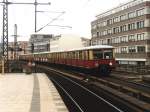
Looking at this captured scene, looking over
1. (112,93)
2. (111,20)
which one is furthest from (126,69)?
(111,20)

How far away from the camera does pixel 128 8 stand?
9825 centimetres

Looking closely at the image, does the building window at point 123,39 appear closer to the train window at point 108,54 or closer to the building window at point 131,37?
the building window at point 131,37

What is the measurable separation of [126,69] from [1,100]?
3239 centimetres

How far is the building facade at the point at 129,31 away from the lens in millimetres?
89000

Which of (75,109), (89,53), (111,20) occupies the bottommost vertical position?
(75,109)

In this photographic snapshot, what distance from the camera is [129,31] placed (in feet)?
323

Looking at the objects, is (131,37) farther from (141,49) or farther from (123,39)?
(141,49)

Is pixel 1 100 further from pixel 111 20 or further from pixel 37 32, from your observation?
pixel 111 20

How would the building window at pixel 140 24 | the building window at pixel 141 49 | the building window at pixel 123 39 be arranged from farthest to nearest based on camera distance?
the building window at pixel 123 39 < the building window at pixel 140 24 < the building window at pixel 141 49

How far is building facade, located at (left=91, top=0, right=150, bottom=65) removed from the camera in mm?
89000

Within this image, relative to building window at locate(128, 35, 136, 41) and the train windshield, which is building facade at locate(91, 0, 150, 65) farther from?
the train windshield

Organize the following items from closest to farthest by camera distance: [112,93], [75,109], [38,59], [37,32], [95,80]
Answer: [75,109], [112,93], [95,80], [37,32], [38,59]

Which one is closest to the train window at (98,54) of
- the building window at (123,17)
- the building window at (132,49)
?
the building window at (132,49)

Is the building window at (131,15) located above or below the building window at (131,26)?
above
